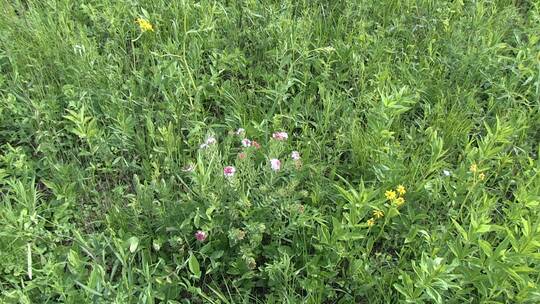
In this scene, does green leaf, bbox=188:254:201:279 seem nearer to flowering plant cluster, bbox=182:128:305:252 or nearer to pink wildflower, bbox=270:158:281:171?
flowering plant cluster, bbox=182:128:305:252

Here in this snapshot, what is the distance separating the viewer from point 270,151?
2467 millimetres

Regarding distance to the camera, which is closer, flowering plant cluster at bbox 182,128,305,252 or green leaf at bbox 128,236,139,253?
green leaf at bbox 128,236,139,253

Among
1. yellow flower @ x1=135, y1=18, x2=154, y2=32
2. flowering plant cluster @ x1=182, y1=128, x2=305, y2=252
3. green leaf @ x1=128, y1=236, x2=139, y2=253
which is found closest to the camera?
green leaf @ x1=128, y1=236, x2=139, y2=253

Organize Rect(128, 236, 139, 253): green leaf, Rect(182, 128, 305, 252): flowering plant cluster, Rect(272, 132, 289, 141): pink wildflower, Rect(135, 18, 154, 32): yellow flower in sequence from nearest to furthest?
Rect(128, 236, 139, 253): green leaf → Rect(182, 128, 305, 252): flowering plant cluster → Rect(272, 132, 289, 141): pink wildflower → Rect(135, 18, 154, 32): yellow flower

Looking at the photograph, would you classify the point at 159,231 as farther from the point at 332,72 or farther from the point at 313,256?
the point at 332,72

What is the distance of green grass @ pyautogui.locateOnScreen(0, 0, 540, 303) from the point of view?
2.25 m

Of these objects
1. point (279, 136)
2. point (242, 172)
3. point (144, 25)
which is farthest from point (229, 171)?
point (144, 25)

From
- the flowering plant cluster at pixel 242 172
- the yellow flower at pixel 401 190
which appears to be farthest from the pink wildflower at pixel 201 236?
the yellow flower at pixel 401 190

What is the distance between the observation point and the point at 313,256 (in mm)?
2354

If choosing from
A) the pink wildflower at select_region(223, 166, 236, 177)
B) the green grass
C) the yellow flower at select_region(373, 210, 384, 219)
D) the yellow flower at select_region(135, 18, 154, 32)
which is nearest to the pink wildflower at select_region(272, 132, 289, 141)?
the green grass

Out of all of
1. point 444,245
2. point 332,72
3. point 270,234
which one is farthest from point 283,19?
point 444,245

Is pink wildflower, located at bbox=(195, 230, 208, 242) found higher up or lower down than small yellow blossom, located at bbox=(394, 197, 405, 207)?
lower down

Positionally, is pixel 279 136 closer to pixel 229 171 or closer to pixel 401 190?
pixel 229 171

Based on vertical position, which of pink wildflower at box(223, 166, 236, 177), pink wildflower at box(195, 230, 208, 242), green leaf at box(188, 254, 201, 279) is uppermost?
pink wildflower at box(223, 166, 236, 177)
